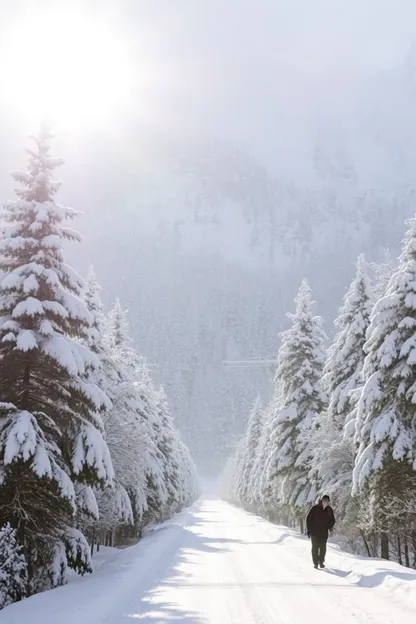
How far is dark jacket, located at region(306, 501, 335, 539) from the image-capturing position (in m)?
15.3

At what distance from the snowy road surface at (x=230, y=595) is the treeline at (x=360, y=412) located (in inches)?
151

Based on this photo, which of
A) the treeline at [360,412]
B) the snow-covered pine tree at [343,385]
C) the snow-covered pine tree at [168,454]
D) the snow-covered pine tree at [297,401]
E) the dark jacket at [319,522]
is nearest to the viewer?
the dark jacket at [319,522]

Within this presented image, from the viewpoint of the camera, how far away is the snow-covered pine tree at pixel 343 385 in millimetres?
25297

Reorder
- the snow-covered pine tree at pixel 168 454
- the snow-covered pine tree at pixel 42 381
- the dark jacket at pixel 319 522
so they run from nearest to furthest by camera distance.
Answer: the snow-covered pine tree at pixel 42 381
the dark jacket at pixel 319 522
the snow-covered pine tree at pixel 168 454

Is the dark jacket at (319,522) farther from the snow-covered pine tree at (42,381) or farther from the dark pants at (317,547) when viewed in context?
the snow-covered pine tree at (42,381)

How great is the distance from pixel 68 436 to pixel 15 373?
1.99 metres

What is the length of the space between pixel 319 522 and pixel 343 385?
12.6 meters

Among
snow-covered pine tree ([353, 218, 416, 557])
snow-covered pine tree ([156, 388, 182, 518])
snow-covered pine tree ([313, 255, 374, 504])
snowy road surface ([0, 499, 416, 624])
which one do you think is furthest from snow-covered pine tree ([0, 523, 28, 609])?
snow-covered pine tree ([156, 388, 182, 518])

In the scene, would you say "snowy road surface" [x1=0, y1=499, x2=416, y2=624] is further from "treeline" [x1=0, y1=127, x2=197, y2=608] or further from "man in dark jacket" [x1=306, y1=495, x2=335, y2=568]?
"treeline" [x1=0, y1=127, x2=197, y2=608]

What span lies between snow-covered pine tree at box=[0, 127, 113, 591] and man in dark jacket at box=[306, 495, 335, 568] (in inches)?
217

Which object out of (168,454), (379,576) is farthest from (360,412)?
(168,454)

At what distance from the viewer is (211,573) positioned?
49.9 feet

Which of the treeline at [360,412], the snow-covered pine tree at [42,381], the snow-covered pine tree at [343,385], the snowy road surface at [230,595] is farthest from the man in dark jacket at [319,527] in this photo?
the snow-covered pine tree at [343,385]

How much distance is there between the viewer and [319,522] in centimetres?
1544
